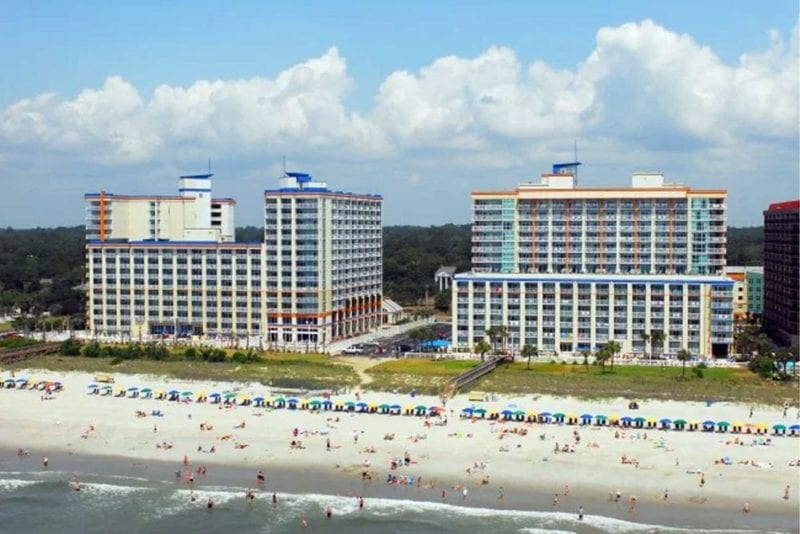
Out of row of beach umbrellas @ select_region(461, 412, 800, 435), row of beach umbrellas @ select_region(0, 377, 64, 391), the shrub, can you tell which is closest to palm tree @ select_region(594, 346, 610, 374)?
row of beach umbrellas @ select_region(461, 412, 800, 435)

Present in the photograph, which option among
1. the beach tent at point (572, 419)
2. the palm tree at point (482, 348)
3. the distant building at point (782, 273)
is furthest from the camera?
the distant building at point (782, 273)

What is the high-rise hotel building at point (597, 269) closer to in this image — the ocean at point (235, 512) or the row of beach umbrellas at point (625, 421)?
the row of beach umbrellas at point (625, 421)

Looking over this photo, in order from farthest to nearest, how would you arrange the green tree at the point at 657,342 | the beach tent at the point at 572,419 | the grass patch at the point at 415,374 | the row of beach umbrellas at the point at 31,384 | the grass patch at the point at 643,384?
1. the green tree at the point at 657,342
2. the row of beach umbrellas at the point at 31,384
3. the grass patch at the point at 415,374
4. the grass patch at the point at 643,384
5. the beach tent at the point at 572,419

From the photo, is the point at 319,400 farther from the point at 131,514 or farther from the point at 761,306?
the point at 761,306

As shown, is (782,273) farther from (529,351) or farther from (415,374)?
(415,374)

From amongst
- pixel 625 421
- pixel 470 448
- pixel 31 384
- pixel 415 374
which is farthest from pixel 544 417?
pixel 31 384

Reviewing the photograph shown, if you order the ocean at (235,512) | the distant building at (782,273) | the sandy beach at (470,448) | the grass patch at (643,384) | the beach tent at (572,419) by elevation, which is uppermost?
the distant building at (782,273)

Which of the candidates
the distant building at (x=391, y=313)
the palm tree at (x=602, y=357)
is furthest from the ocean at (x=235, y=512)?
the distant building at (x=391, y=313)

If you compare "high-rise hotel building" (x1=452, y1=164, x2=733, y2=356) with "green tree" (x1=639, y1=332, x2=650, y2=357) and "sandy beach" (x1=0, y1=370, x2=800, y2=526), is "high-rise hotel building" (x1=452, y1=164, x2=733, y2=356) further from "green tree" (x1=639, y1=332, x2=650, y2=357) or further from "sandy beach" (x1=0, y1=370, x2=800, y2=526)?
"sandy beach" (x1=0, y1=370, x2=800, y2=526)
